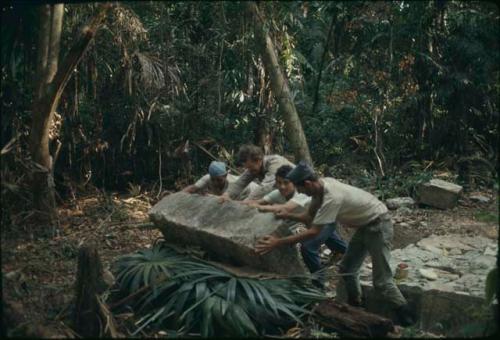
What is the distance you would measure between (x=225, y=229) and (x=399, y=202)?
17.2 ft

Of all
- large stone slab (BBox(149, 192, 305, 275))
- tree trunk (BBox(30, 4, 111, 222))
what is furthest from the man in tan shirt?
tree trunk (BBox(30, 4, 111, 222))

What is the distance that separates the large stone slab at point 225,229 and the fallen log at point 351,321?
0.71 m

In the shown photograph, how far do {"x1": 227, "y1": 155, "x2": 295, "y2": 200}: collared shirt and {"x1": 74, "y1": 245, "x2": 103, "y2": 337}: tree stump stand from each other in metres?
2.21

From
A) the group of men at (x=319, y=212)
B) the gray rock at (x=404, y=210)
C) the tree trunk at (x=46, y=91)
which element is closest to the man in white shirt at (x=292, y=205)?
the group of men at (x=319, y=212)

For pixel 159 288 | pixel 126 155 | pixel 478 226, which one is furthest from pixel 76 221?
pixel 478 226

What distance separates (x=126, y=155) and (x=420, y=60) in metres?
5.93

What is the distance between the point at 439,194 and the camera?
35.3 ft

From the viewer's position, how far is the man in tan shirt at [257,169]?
286 inches

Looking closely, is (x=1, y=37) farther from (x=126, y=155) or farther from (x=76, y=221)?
(x=126, y=155)

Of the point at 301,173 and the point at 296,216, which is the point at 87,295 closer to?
the point at 296,216

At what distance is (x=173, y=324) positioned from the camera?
19.3 feet

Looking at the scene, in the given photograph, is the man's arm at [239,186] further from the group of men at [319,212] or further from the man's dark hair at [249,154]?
the man's dark hair at [249,154]

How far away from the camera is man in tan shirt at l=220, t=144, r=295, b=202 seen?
7.27 m

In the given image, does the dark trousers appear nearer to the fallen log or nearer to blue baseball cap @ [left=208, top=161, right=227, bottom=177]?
the fallen log
